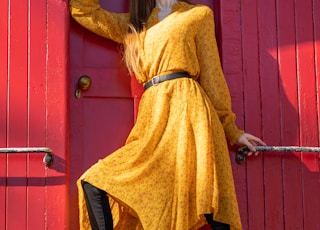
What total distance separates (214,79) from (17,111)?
95 centimetres

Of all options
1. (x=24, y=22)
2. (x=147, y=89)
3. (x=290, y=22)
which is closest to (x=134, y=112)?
(x=147, y=89)

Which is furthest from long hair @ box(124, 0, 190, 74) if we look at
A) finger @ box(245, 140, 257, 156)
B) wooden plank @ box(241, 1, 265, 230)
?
finger @ box(245, 140, 257, 156)

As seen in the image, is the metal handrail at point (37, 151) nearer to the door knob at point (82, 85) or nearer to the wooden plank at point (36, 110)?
the wooden plank at point (36, 110)

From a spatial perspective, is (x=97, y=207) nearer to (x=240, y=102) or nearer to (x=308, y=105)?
(x=240, y=102)

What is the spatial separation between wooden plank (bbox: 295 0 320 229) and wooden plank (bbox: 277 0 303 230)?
27 mm

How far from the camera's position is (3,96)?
3715 millimetres

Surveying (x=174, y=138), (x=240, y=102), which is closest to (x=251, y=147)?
(x=240, y=102)

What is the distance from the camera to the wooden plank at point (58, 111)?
11.9ft

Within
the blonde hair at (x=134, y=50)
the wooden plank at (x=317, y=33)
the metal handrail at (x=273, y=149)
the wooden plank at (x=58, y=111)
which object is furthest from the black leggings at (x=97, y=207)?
the wooden plank at (x=317, y=33)

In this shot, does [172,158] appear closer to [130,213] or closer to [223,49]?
[130,213]

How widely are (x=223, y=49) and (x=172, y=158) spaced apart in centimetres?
75

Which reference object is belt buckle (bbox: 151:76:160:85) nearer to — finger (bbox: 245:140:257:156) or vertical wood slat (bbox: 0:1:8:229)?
finger (bbox: 245:140:257:156)

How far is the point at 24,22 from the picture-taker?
379 centimetres

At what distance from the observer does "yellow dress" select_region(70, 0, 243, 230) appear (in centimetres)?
341
